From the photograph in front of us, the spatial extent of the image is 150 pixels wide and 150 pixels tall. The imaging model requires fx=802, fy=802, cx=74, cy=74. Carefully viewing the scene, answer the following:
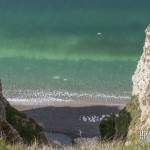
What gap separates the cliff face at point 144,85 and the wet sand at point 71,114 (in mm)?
12854

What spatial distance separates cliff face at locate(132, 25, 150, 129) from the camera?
19219 mm

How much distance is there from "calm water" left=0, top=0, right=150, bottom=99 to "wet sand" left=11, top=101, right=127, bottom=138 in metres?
3.01

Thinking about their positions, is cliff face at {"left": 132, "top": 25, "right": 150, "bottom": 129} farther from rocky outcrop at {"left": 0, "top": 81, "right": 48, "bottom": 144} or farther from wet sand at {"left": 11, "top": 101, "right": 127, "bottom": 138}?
wet sand at {"left": 11, "top": 101, "right": 127, "bottom": 138}

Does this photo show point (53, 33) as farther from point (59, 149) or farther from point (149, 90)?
point (59, 149)

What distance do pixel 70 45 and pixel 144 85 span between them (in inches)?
1503

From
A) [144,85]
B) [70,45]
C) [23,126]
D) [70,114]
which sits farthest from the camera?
[70,45]

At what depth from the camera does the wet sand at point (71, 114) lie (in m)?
34.5

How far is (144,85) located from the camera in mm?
19922

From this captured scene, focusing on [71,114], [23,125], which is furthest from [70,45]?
[23,125]

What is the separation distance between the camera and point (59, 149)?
45.6 ft

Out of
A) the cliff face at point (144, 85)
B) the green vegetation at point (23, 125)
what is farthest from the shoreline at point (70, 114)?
the cliff face at point (144, 85)

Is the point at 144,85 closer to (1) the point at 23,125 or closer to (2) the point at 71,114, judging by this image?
(1) the point at 23,125

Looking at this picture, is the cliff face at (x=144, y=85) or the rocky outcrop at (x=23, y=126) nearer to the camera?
the cliff face at (x=144, y=85)

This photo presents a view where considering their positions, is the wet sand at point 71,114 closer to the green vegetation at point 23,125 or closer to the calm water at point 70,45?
the calm water at point 70,45
